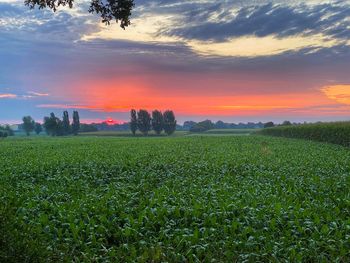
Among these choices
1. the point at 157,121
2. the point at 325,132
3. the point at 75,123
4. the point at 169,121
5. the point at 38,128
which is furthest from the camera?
the point at 38,128

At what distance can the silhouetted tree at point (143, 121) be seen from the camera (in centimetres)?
13725

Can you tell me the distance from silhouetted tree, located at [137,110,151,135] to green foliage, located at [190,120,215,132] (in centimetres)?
2365

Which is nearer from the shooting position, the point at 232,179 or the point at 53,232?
the point at 53,232

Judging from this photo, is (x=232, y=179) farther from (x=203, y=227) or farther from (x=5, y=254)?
(x=5, y=254)

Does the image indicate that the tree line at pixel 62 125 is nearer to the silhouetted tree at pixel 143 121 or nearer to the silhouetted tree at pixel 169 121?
the silhouetted tree at pixel 143 121

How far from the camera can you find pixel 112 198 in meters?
13.2

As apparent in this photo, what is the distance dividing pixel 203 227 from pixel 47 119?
140597 millimetres

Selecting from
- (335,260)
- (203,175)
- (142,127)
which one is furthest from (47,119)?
(335,260)

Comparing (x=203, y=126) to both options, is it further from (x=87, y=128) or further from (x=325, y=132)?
(x=325, y=132)

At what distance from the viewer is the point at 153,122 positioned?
461ft

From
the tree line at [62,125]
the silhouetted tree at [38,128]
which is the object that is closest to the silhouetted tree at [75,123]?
the tree line at [62,125]

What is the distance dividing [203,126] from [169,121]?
2028 centimetres

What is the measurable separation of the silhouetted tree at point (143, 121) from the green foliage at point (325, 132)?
63.7 meters

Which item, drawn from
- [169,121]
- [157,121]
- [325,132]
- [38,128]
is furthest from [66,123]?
[325,132]
